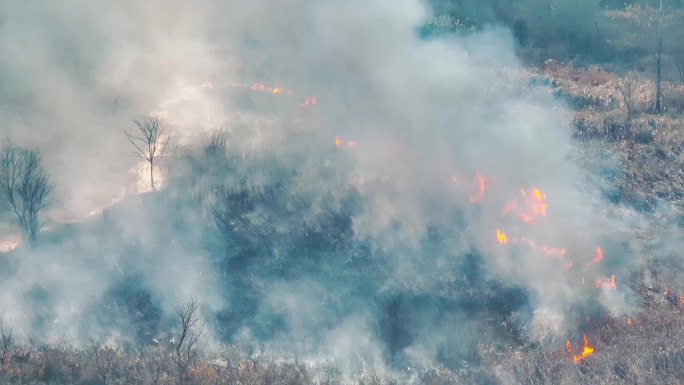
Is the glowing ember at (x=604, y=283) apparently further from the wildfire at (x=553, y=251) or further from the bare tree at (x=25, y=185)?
the bare tree at (x=25, y=185)

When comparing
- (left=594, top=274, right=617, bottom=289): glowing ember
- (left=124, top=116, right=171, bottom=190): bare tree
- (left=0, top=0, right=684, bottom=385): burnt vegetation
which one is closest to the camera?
(left=0, top=0, right=684, bottom=385): burnt vegetation

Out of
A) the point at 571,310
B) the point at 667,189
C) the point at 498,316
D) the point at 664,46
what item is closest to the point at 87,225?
the point at 498,316

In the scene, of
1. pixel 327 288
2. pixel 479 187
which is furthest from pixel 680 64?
pixel 327 288

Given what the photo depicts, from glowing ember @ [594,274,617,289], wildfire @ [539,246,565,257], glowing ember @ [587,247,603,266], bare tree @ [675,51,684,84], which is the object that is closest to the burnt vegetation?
glowing ember @ [594,274,617,289]

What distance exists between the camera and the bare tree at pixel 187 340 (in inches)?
677

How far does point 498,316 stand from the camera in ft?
64.3

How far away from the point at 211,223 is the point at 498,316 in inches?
419

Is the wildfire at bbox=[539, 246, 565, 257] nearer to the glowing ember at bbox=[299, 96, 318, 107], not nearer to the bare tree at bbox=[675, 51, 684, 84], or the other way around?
the glowing ember at bbox=[299, 96, 318, 107]

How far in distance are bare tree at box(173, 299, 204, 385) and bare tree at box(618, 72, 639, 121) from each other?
69.1 feet

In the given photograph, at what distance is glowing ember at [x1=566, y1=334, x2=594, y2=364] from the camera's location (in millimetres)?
17422

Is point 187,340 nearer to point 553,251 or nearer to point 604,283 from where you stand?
point 553,251

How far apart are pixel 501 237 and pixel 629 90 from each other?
13852 mm

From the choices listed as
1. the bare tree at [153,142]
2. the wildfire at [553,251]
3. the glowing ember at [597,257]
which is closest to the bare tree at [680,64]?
the glowing ember at [597,257]

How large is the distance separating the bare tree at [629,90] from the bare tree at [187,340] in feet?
69.1
